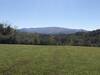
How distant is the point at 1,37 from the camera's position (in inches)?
2881

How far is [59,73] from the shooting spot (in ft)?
49.5

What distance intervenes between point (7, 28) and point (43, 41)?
20.2 metres

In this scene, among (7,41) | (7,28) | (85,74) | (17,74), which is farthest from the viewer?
(7,28)

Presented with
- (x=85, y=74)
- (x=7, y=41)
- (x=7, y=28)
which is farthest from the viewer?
(x=7, y=28)

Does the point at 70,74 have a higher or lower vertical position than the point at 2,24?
lower

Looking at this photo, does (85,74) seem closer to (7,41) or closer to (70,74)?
(70,74)

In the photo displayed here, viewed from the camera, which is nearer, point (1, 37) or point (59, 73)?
point (59, 73)

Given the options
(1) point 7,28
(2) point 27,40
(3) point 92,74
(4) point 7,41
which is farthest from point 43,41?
(3) point 92,74

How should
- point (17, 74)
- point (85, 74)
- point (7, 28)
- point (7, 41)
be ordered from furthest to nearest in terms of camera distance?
point (7, 28), point (7, 41), point (85, 74), point (17, 74)

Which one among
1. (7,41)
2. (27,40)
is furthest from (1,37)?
(27,40)

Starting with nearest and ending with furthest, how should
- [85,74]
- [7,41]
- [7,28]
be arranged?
[85,74] < [7,41] < [7,28]

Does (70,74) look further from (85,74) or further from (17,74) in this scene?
(17,74)

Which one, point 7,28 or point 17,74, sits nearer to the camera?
point 17,74

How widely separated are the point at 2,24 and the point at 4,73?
77968 mm
